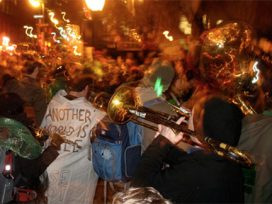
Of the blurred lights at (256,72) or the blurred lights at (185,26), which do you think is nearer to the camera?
the blurred lights at (256,72)

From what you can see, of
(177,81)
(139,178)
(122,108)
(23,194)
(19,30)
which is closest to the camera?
(139,178)

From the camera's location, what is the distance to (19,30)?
2658 cm

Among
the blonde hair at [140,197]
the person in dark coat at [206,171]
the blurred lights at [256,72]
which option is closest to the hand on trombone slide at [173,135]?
the person in dark coat at [206,171]

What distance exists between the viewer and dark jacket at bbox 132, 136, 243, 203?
2.31 meters

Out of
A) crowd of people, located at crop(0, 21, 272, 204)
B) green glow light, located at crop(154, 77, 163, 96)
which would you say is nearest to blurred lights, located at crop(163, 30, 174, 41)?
crowd of people, located at crop(0, 21, 272, 204)

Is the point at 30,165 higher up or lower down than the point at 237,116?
lower down

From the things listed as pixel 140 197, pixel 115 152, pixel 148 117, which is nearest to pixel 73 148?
pixel 115 152

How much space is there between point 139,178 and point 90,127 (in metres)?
1.48

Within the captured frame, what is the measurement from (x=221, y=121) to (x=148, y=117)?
0.97m

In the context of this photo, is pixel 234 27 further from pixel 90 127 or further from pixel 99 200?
pixel 99 200

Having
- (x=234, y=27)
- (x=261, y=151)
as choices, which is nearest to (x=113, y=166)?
(x=261, y=151)

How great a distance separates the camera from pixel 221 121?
2.37 m

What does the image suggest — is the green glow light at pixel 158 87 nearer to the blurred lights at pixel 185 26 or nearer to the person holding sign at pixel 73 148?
the person holding sign at pixel 73 148

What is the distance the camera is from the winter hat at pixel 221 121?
7.78 feet
